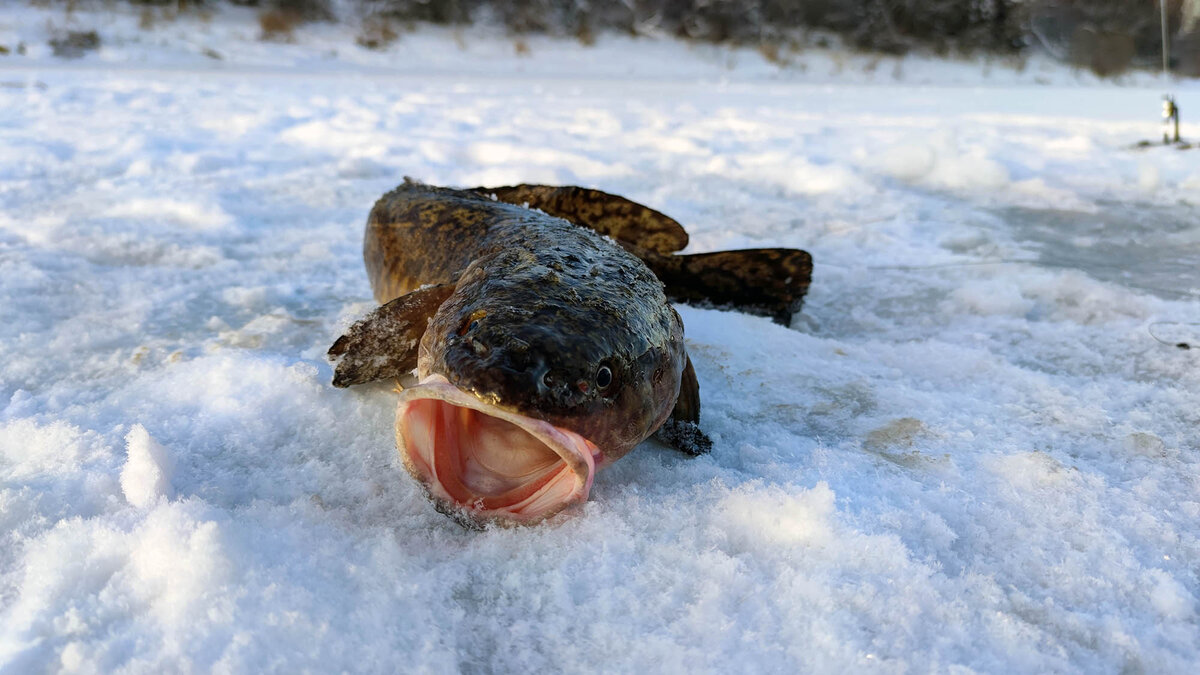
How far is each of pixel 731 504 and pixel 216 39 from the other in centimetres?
1765

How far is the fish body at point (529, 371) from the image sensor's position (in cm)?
122

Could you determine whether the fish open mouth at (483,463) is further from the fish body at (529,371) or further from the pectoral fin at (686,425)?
the pectoral fin at (686,425)

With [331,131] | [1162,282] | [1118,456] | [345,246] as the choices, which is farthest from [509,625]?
[331,131]

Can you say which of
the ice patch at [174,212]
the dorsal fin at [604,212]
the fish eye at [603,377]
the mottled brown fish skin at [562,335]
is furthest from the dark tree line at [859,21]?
the fish eye at [603,377]

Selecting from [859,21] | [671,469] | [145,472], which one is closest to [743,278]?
A: [671,469]

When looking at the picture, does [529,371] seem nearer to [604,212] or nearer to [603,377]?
[603,377]

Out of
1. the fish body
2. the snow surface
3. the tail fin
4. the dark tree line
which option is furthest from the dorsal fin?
the dark tree line

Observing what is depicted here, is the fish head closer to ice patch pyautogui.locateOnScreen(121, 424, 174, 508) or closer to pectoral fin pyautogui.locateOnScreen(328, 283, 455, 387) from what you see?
pectoral fin pyautogui.locateOnScreen(328, 283, 455, 387)

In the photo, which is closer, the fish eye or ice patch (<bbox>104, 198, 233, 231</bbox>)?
the fish eye

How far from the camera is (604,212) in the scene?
9.32ft

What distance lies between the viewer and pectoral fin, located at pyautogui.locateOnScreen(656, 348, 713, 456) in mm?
1634

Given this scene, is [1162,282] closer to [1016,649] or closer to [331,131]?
[1016,649]

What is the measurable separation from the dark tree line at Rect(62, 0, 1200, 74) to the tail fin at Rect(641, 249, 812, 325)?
19.7 metres

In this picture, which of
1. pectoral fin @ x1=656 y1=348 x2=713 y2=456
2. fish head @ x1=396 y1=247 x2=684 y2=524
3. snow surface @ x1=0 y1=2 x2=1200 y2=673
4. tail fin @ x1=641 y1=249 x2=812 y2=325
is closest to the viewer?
snow surface @ x1=0 y1=2 x2=1200 y2=673
